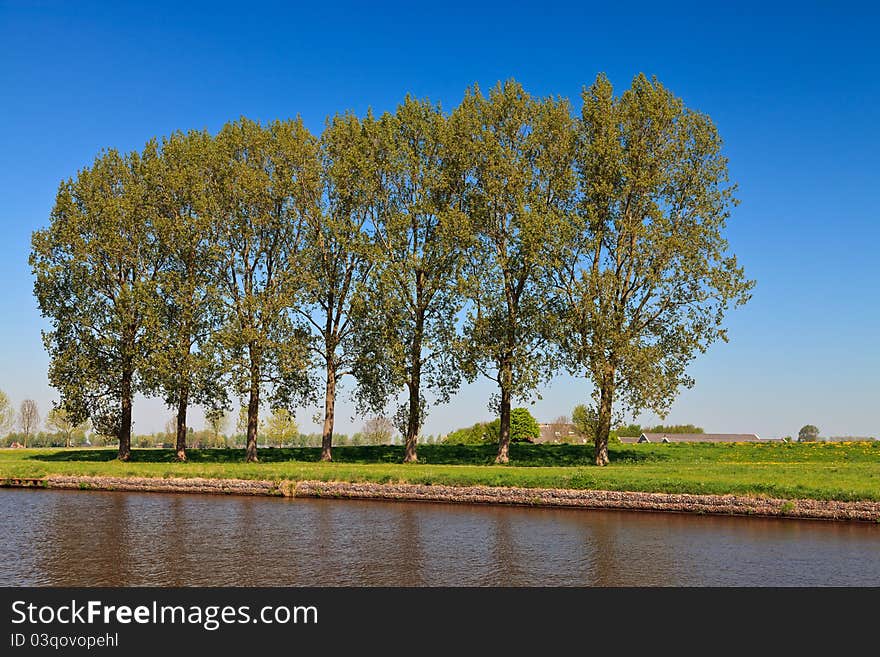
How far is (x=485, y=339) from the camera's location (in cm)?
4744

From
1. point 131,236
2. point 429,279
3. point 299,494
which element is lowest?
point 299,494

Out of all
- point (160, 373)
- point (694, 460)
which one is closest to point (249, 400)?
point (160, 373)

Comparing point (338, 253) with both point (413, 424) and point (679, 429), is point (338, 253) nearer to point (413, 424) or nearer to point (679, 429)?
point (413, 424)

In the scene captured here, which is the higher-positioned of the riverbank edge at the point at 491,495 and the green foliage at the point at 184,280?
the green foliage at the point at 184,280

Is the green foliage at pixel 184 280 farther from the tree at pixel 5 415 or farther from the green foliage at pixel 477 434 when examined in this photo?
the tree at pixel 5 415

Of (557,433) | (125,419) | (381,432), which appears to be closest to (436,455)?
(125,419)

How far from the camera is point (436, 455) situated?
52.8 metres

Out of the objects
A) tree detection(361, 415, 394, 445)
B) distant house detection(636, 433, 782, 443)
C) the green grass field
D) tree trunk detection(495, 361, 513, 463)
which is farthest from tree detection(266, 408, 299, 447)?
distant house detection(636, 433, 782, 443)

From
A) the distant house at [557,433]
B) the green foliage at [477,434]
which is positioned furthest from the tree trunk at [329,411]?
the distant house at [557,433]

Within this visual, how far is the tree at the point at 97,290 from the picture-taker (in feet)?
172

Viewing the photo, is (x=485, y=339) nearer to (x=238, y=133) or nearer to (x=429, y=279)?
(x=429, y=279)

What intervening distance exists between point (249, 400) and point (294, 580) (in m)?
37.2

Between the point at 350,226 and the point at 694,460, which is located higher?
the point at 350,226

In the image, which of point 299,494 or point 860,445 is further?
point 860,445
